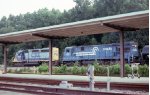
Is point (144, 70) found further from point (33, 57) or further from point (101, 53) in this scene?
point (33, 57)

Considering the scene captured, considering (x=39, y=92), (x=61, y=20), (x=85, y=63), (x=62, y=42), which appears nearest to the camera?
(x=39, y=92)

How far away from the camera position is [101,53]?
39.3 m

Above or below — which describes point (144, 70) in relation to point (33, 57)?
below

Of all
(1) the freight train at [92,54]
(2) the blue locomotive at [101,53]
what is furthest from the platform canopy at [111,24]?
(2) the blue locomotive at [101,53]

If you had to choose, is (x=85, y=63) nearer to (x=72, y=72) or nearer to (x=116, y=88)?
(x=72, y=72)

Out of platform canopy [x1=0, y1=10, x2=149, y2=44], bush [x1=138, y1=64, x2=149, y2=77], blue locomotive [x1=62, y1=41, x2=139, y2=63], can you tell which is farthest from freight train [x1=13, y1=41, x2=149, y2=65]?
platform canopy [x1=0, y1=10, x2=149, y2=44]

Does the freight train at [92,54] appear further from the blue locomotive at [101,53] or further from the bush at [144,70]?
the bush at [144,70]

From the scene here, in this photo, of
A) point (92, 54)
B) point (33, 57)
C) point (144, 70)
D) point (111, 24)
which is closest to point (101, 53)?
point (92, 54)

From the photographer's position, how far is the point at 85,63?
134 feet

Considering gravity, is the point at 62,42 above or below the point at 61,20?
below

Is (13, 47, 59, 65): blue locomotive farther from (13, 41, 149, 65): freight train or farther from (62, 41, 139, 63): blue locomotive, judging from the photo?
(62, 41, 139, 63): blue locomotive

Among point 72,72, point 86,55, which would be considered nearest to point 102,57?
point 86,55

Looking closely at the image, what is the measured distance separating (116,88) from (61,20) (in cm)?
5439

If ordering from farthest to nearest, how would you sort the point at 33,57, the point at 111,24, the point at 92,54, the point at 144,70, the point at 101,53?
the point at 33,57 < the point at 92,54 < the point at 101,53 < the point at 144,70 < the point at 111,24
